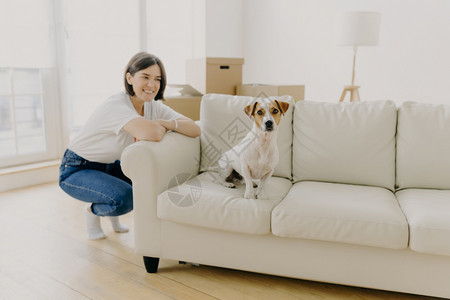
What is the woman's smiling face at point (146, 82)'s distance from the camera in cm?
219

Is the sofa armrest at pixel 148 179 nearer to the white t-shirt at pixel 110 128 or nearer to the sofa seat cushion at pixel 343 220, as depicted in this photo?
the white t-shirt at pixel 110 128

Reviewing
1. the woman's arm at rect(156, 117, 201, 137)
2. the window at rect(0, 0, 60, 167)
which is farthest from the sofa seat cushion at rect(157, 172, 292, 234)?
the window at rect(0, 0, 60, 167)

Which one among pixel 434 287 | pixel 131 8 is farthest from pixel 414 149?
pixel 131 8

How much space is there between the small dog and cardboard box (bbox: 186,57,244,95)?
1404 mm

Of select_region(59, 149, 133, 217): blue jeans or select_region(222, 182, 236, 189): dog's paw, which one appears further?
select_region(59, 149, 133, 217): blue jeans

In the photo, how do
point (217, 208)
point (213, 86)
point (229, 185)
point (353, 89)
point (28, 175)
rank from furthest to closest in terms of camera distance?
point (353, 89)
point (28, 175)
point (213, 86)
point (229, 185)
point (217, 208)

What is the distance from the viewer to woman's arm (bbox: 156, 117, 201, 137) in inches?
87.6

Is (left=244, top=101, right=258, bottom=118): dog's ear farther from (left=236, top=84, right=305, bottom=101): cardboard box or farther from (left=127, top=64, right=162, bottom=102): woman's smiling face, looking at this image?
(left=236, top=84, right=305, bottom=101): cardboard box

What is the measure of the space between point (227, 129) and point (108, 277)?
1010mm

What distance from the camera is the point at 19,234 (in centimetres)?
252

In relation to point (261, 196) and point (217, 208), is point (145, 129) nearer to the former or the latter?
point (217, 208)

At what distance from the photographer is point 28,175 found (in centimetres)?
356
